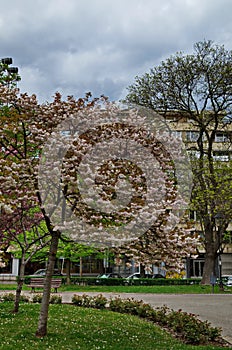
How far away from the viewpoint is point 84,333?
26.6 feet

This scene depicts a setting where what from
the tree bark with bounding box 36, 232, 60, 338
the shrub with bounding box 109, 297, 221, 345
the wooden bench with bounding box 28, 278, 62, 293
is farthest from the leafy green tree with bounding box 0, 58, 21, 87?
the wooden bench with bounding box 28, 278, 62, 293

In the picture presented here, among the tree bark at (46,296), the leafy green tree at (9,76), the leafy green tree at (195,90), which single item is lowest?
the tree bark at (46,296)

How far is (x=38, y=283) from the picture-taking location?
2181 centimetres

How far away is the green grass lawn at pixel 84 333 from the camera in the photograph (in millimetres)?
7117

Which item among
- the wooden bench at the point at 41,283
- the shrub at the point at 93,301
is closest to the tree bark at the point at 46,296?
the shrub at the point at 93,301

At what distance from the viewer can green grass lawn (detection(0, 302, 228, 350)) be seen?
7.12 metres

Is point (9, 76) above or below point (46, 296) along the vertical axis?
above

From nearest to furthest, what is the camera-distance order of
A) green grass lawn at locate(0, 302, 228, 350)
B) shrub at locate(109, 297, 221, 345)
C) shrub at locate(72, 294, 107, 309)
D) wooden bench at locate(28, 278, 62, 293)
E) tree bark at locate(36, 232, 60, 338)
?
green grass lawn at locate(0, 302, 228, 350) → tree bark at locate(36, 232, 60, 338) → shrub at locate(109, 297, 221, 345) → shrub at locate(72, 294, 107, 309) → wooden bench at locate(28, 278, 62, 293)

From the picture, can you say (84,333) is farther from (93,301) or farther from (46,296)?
(93,301)

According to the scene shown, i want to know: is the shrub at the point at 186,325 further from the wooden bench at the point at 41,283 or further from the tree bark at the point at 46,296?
the wooden bench at the point at 41,283

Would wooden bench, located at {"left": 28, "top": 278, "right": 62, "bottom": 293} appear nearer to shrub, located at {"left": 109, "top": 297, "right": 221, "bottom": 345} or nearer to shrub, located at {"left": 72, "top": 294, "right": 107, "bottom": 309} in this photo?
shrub, located at {"left": 72, "top": 294, "right": 107, "bottom": 309}

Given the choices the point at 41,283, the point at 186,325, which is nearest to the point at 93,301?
the point at 186,325

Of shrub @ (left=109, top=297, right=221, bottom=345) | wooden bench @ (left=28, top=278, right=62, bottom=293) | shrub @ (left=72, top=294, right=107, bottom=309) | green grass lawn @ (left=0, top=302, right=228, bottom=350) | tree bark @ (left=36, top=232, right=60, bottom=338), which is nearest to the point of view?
green grass lawn @ (left=0, top=302, right=228, bottom=350)

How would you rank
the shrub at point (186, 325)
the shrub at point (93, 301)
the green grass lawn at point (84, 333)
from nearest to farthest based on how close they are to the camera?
1. the green grass lawn at point (84, 333)
2. the shrub at point (186, 325)
3. the shrub at point (93, 301)
